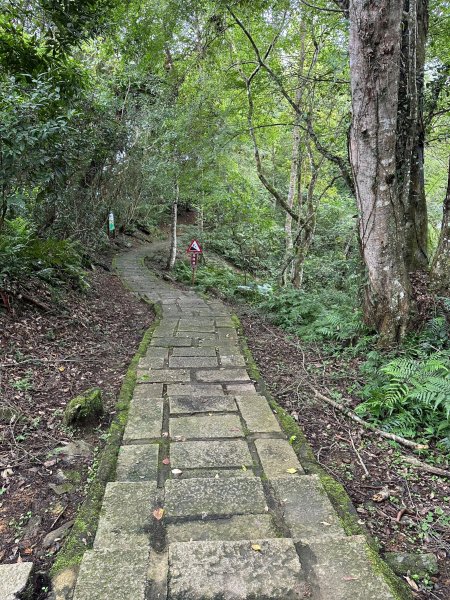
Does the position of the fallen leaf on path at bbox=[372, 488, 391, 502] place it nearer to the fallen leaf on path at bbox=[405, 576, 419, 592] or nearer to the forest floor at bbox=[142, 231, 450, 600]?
the forest floor at bbox=[142, 231, 450, 600]

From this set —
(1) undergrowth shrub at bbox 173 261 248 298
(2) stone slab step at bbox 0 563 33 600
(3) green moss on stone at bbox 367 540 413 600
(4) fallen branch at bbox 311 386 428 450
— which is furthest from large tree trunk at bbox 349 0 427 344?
(1) undergrowth shrub at bbox 173 261 248 298

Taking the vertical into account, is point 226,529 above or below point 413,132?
below

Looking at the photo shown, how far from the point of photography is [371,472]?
2.49m

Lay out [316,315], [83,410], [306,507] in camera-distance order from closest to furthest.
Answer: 1. [306,507]
2. [83,410]
3. [316,315]

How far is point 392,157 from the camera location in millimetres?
3801

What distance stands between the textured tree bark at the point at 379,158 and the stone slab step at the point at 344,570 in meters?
2.57

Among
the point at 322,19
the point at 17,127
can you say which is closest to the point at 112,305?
the point at 17,127

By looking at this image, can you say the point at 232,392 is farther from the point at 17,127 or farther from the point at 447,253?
the point at 17,127

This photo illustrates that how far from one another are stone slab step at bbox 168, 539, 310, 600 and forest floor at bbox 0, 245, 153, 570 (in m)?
0.65

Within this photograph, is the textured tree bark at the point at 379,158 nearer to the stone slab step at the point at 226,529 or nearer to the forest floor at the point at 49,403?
the stone slab step at the point at 226,529

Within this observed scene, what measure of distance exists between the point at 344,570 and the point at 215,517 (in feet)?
2.01

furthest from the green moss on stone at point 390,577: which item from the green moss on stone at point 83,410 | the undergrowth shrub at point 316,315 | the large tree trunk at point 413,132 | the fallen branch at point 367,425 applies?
the large tree trunk at point 413,132

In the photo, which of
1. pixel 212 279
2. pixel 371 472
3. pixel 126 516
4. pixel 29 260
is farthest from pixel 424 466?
pixel 212 279

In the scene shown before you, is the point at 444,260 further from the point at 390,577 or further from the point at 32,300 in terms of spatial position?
the point at 32,300
